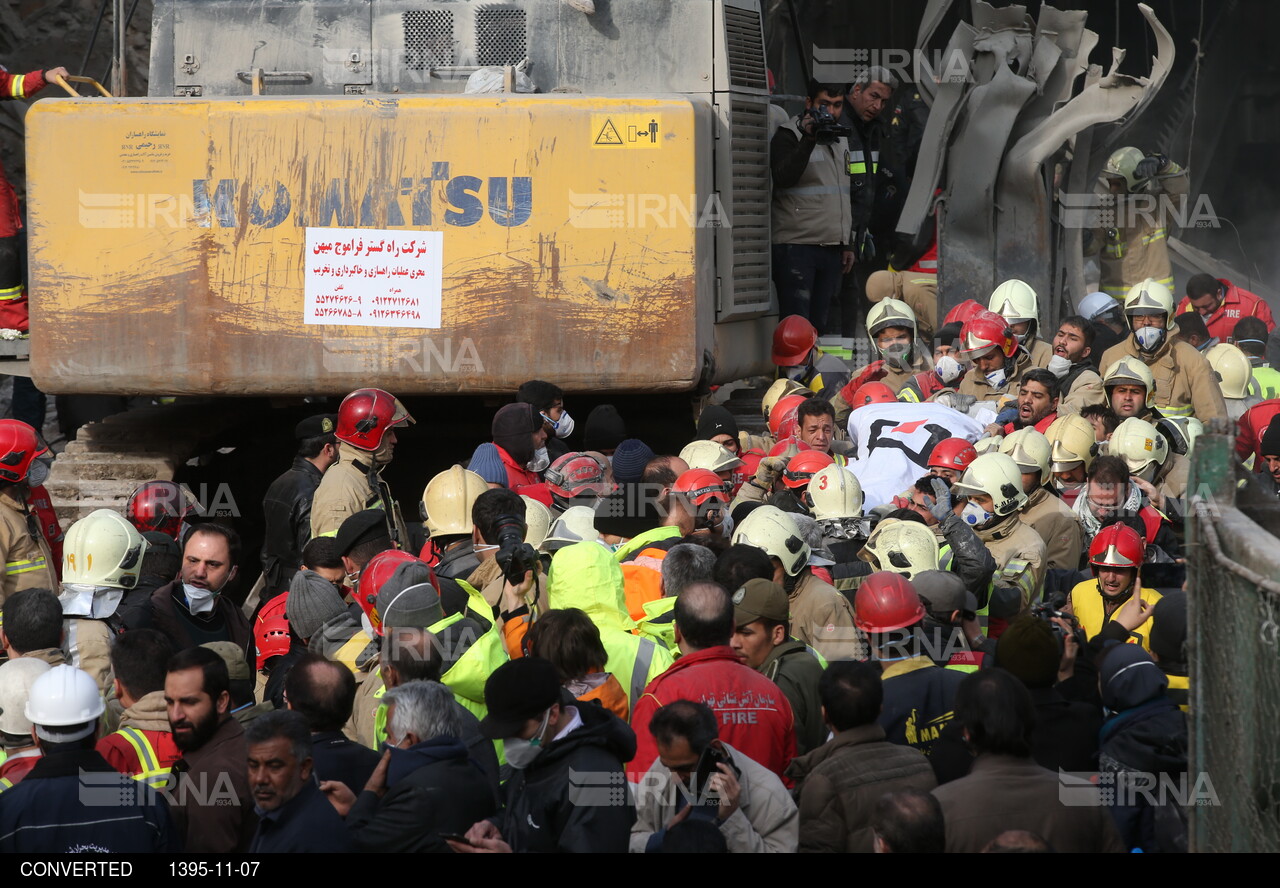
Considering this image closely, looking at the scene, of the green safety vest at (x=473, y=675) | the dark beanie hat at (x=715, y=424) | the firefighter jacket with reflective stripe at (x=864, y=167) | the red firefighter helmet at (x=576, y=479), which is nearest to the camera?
the green safety vest at (x=473, y=675)

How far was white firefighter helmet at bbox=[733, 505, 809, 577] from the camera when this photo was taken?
6250mm

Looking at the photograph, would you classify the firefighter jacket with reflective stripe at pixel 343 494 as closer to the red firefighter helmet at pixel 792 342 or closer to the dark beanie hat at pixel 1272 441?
the red firefighter helmet at pixel 792 342

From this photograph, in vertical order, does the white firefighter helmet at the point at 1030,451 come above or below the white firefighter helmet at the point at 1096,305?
below

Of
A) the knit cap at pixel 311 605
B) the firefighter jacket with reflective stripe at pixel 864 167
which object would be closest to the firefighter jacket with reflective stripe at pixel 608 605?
the knit cap at pixel 311 605

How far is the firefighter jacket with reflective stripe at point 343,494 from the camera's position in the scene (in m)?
7.52

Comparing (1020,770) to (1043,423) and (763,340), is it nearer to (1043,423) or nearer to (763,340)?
(1043,423)

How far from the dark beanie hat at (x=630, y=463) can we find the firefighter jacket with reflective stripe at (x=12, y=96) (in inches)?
151

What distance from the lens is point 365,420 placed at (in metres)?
7.89

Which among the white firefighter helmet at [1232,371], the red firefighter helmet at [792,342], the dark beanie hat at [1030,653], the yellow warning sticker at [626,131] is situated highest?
the yellow warning sticker at [626,131]

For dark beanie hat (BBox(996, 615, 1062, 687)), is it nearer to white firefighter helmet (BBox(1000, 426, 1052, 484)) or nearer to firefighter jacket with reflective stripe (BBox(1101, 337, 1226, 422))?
white firefighter helmet (BBox(1000, 426, 1052, 484))

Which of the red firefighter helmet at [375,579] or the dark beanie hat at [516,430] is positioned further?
the dark beanie hat at [516,430]

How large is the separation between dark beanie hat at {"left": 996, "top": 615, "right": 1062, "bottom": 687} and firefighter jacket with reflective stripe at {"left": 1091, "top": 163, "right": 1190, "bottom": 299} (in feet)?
26.0

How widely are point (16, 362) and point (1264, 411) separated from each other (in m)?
6.95

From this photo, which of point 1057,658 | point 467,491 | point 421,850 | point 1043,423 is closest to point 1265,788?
point 1057,658
